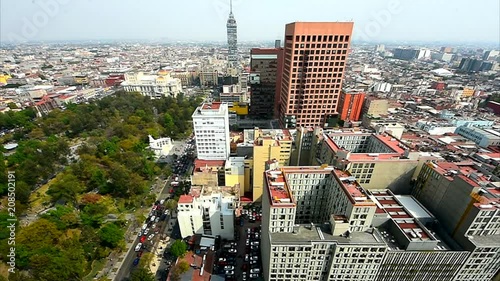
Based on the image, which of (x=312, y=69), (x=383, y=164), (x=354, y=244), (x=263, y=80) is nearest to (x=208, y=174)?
(x=354, y=244)

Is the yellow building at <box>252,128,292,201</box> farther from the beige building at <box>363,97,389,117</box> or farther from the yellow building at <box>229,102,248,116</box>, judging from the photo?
the yellow building at <box>229,102,248,116</box>

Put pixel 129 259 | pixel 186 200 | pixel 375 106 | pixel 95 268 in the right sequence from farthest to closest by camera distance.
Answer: pixel 375 106
pixel 186 200
pixel 129 259
pixel 95 268

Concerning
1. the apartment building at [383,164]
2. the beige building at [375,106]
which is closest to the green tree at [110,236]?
the apartment building at [383,164]

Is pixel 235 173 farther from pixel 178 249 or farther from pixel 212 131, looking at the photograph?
→ pixel 178 249

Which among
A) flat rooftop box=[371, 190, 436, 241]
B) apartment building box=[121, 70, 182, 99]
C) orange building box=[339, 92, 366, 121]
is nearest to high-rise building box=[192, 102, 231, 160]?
flat rooftop box=[371, 190, 436, 241]

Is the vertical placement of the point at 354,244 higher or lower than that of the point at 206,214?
higher

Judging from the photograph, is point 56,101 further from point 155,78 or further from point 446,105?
point 446,105

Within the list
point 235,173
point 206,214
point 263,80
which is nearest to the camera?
point 206,214
